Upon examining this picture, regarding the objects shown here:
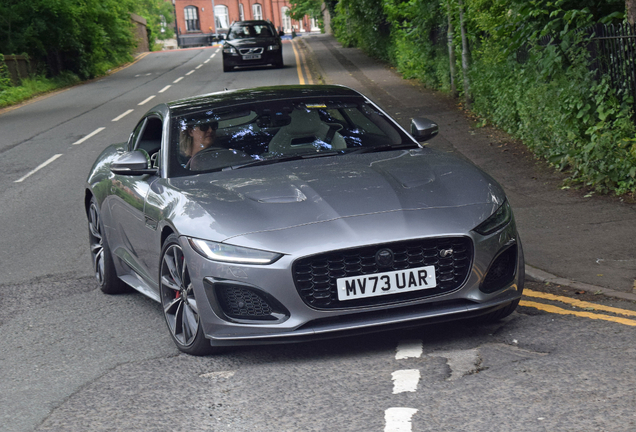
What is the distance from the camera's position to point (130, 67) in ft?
147

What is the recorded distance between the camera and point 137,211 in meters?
5.64

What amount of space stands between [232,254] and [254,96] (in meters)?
2.06

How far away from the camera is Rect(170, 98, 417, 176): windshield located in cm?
562

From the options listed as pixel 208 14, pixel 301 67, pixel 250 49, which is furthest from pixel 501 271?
pixel 208 14

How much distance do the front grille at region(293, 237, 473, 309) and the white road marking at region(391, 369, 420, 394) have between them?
37cm

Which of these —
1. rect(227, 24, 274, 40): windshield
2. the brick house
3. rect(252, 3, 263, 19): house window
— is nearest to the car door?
rect(227, 24, 274, 40): windshield

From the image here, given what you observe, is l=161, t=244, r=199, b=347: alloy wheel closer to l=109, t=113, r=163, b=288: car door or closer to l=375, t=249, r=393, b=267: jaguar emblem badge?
l=109, t=113, r=163, b=288: car door

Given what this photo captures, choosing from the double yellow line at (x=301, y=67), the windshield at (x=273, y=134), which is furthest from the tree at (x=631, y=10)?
the double yellow line at (x=301, y=67)

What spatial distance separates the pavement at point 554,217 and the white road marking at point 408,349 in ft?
5.35

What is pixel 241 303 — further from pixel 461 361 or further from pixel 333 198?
pixel 461 361

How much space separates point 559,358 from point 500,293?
51 cm

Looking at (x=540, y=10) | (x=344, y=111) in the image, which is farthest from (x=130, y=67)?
(x=344, y=111)

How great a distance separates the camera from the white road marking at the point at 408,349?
4.52m

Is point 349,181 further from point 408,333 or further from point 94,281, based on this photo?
point 94,281
